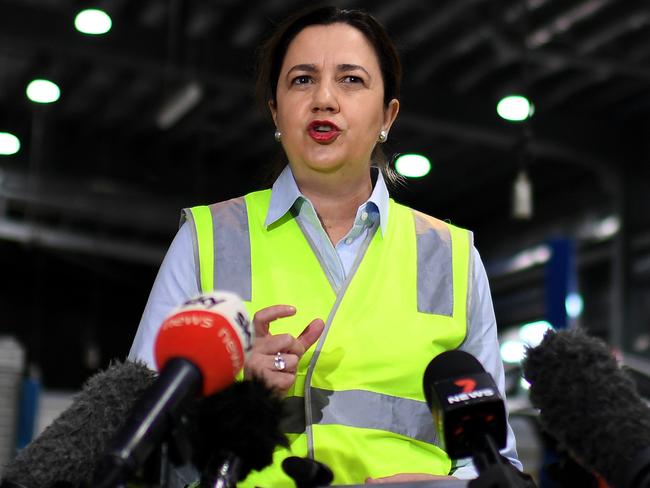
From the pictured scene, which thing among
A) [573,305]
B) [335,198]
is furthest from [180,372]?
[573,305]

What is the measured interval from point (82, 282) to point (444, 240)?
54.6 ft

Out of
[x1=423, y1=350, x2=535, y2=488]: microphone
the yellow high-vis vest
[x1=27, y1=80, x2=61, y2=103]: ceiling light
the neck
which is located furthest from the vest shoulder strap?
[x1=27, y1=80, x2=61, y2=103]: ceiling light

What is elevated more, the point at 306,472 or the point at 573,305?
the point at 573,305

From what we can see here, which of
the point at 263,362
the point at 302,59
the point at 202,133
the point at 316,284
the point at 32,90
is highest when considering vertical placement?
the point at 202,133

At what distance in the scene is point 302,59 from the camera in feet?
7.37

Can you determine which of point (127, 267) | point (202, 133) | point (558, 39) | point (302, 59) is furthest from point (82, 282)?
point (302, 59)

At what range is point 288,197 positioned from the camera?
220 centimetres

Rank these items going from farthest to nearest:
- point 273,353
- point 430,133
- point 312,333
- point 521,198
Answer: point 430,133 → point 521,198 → point 312,333 → point 273,353

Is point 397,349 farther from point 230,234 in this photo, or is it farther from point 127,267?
point 127,267

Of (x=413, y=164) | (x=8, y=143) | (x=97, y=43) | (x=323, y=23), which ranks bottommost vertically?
(x=323, y=23)

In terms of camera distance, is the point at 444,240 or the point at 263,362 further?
the point at 444,240

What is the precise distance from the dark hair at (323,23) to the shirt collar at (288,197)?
0.20m

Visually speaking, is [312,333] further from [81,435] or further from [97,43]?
[97,43]

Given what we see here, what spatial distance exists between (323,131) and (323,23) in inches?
11.0
